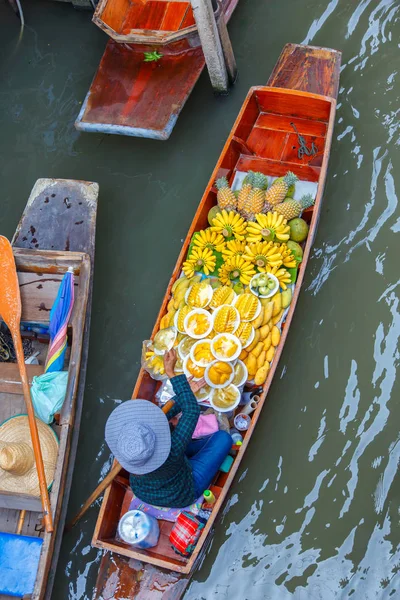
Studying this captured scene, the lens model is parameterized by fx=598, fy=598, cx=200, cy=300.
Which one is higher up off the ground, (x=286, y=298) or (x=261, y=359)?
(x=286, y=298)

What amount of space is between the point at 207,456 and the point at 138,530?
77cm

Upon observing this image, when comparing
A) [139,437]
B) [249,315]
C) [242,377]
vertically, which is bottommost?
[139,437]

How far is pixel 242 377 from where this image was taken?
199 inches

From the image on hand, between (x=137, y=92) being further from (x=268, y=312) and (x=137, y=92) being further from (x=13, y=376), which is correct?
(x=13, y=376)

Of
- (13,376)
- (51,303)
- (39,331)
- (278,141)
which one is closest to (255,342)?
(51,303)

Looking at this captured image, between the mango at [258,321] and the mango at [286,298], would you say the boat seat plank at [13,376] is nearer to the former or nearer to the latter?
the mango at [258,321]

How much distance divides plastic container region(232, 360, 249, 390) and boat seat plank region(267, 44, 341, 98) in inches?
122

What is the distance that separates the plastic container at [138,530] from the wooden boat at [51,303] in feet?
1.86

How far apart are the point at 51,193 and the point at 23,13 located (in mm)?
3413

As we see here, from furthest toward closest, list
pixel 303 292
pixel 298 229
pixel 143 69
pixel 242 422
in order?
pixel 143 69 < pixel 303 292 < pixel 298 229 < pixel 242 422

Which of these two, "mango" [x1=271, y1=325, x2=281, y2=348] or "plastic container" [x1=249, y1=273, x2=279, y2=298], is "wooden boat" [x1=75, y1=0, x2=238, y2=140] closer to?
"plastic container" [x1=249, y1=273, x2=279, y2=298]

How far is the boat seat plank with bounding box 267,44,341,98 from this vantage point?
633 cm

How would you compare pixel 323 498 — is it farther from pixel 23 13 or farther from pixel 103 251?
pixel 23 13

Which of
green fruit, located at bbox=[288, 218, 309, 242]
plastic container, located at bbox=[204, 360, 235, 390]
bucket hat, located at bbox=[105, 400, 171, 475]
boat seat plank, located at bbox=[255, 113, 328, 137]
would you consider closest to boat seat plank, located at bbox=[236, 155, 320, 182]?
boat seat plank, located at bbox=[255, 113, 328, 137]
